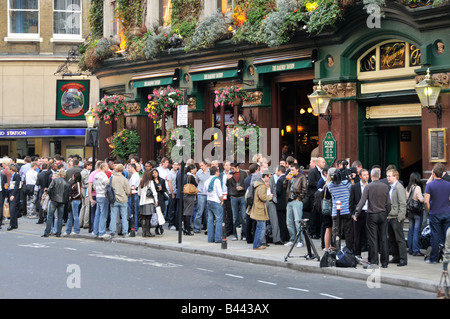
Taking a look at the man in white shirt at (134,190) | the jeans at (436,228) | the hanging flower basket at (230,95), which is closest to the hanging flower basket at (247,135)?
the hanging flower basket at (230,95)

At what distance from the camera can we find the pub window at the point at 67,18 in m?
40.9

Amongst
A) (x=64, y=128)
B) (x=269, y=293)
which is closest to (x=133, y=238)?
(x=269, y=293)

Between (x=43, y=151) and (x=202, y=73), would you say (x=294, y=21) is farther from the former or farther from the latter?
(x=43, y=151)

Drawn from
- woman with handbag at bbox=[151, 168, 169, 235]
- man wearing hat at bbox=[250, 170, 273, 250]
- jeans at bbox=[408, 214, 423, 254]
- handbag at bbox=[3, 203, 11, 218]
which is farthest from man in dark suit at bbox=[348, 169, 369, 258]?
handbag at bbox=[3, 203, 11, 218]

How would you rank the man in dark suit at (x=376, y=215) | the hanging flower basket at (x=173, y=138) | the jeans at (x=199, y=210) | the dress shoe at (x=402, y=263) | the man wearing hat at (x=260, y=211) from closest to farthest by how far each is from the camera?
the man in dark suit at (x=376, y=215) → the dress shoe at (x=402, y=263) → the man wearing hat at (x=260, y=211) → the jeans at (x=199, y=210) → the hanging flower basket at (x=173, y=138)

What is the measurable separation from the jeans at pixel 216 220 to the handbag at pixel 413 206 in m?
4.80

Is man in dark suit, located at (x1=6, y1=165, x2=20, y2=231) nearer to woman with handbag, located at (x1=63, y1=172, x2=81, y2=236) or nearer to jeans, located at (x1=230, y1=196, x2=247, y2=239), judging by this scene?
woman with handbag, located at (x1=63, y1=172, x2=81, y2=236)

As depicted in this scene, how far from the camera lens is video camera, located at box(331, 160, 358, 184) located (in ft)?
47.8

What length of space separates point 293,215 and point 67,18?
2761 centimetres

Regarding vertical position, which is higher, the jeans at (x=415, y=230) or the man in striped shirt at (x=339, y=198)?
the man in striped shirt at (x=339, y=198)

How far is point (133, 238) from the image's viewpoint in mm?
19438

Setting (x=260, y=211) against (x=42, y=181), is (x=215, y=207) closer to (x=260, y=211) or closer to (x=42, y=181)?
(x=260, y=211)

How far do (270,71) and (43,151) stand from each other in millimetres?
22930

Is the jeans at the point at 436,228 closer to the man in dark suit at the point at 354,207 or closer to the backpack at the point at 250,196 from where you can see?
the man in dark suit at the point at 354,207
